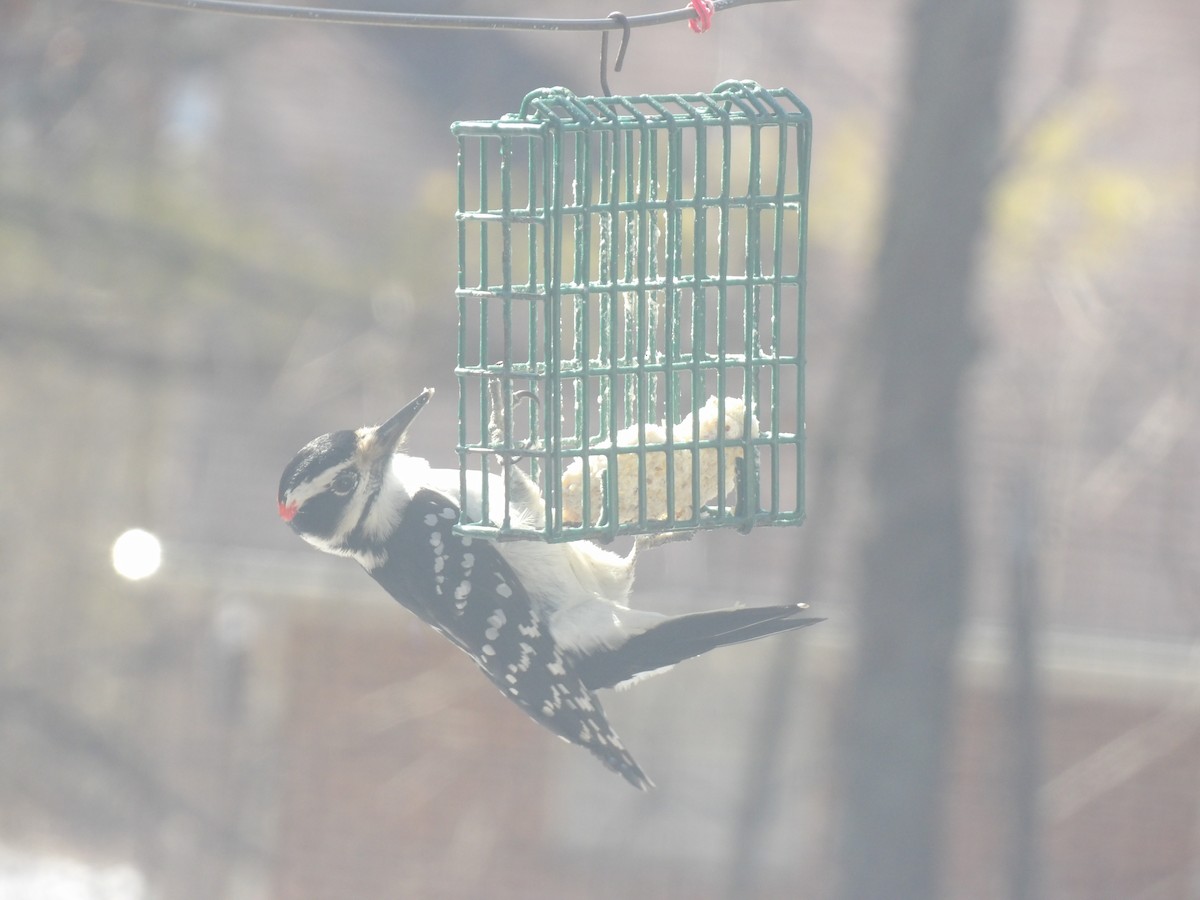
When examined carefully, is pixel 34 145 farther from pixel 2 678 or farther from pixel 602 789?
pixel 602 789

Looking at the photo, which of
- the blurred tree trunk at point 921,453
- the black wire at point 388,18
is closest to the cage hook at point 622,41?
the black wire at point 388,18

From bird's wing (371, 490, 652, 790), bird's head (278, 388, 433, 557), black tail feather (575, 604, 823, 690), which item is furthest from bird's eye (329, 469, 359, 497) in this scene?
black tail feather (575, 604, 823, 690)

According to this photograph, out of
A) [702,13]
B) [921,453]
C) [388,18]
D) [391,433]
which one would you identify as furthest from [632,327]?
[921,453]

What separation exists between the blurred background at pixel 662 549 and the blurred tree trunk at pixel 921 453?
0.07 ft

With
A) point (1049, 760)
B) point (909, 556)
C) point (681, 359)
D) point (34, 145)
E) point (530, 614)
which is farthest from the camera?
point (1049, 760)

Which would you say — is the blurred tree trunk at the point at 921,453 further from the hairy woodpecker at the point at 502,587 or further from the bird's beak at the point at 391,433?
the bird's beak at the point at 391,433

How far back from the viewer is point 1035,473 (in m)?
9.12

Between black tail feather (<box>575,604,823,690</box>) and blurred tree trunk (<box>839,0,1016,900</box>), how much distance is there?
408cm

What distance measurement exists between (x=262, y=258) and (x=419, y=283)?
0.96 metres

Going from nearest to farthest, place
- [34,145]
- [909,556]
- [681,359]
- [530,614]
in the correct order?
[681,359] → [530,614] → [909,556] → [34,145]

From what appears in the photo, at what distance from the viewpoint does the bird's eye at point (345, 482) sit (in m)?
4.37

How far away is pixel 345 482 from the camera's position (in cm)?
441

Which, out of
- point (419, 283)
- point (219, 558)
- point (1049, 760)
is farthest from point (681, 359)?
point (1049, 760)

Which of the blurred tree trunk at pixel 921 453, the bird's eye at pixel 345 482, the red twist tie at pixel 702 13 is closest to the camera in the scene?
the red twist tie at pixel 702 13
